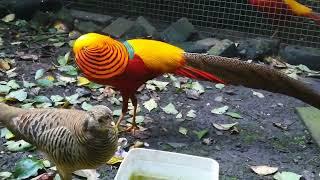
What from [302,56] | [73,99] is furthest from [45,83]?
[302,56]

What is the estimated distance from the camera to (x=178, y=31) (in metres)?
4.89

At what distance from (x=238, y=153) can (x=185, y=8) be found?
2.34 meters

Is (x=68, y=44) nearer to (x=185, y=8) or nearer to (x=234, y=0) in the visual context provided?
(x=185, y=8)

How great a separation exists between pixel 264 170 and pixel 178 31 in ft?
7.02

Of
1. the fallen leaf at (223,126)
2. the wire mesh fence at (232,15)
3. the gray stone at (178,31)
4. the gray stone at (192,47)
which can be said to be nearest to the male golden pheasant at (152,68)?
the fallen leaf at (223,126)

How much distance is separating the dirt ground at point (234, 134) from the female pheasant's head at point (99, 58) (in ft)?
1.55

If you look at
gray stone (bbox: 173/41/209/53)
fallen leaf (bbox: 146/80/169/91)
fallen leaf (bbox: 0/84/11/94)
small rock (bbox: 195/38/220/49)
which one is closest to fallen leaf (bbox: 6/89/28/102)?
fallen leaf (bbox: 0/84/11/94)

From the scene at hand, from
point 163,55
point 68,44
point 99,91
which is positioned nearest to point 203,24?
point 68,44

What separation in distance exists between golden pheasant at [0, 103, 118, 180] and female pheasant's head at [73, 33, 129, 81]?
630 mm

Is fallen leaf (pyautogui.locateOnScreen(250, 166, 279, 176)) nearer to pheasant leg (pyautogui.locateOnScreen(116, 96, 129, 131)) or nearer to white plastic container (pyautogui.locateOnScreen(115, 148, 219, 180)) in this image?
white plastic container (pyautogui.locateOnScreen(115, 148, 219, 180))

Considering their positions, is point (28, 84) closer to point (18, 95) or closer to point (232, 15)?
point (18, 95)

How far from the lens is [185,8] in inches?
206

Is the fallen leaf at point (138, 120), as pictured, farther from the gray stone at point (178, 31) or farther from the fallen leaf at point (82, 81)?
the gray stone at point (178, 31)

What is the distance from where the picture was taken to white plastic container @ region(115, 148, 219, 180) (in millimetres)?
2494
